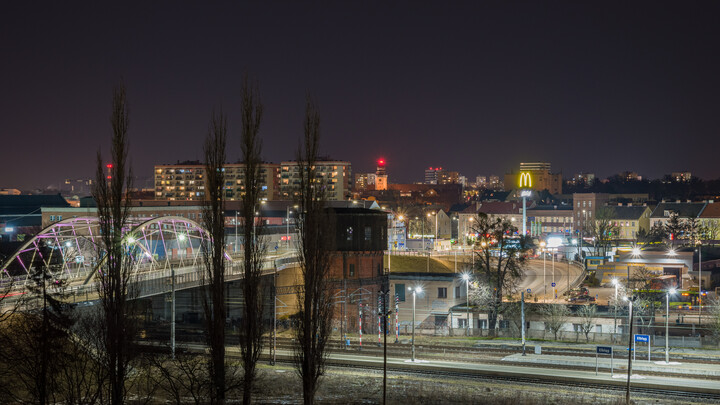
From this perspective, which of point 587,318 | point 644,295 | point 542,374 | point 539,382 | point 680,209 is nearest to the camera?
point 539,382

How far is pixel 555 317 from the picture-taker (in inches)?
2071

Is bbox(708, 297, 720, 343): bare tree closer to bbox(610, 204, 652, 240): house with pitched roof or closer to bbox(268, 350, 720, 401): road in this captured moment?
bbox(268, 350, 720, 401): road

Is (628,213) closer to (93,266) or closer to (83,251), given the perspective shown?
(83,251)

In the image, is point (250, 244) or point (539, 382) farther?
point (539, 382)

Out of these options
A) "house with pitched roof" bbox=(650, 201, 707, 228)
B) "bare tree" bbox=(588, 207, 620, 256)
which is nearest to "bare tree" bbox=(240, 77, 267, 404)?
"bare tree" bbox=(588, 207, 620, 256)

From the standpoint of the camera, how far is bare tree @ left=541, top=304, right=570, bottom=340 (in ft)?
172

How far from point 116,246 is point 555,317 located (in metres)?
35.5

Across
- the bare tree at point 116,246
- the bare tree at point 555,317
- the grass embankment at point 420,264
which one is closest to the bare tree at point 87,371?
the bare tree at point 116,246

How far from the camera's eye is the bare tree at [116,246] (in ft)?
83.2

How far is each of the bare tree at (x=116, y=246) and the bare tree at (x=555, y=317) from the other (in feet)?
110

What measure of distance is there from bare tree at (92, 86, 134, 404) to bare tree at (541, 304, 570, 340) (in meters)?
33.4

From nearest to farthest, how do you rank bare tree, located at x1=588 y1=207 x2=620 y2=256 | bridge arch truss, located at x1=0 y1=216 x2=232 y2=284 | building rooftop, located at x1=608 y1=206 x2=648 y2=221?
1. bridge arch truss, located at x1=0 y1=216 x2=232 y2=284
2. bare tree, located at x1=588 y1=207 x2=620 y2=256
3. building rooftop, located at x1=608 y1=206 x2=648 y2=221

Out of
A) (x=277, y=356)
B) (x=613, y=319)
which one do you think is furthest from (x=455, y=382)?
(x=613, y=319)

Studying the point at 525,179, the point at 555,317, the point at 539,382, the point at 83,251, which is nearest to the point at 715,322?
the point at 555,317
